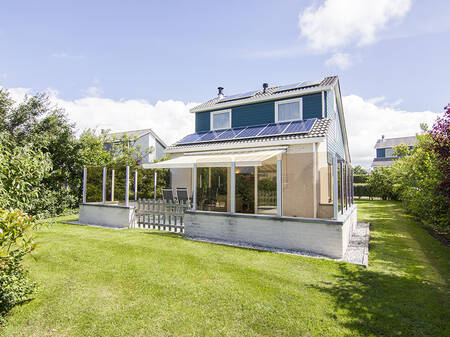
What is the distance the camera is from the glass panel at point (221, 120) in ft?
81.3

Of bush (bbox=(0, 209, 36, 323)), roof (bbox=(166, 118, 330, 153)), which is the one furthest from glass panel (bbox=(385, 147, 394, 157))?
bush (bbox=(0, 209, 36, 323))

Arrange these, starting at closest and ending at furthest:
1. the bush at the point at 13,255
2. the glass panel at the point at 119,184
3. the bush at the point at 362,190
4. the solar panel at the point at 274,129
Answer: the bush at the point at 13,255
the solar panel at the point at 274,129
the glass panel at the point at 119,184
the bush at the point at 362,190

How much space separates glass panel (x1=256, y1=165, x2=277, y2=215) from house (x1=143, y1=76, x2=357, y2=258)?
0.17 ft

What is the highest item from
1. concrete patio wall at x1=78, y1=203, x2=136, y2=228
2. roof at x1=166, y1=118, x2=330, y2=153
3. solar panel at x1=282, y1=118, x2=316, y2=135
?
solar panel at x1=282, y1=118, x2=316, y2=135

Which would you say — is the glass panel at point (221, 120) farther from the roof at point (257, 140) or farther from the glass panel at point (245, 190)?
the glass panel at point (245, 190)

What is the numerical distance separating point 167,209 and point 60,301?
9.11 m

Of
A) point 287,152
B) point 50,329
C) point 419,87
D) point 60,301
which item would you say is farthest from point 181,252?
point 419,87

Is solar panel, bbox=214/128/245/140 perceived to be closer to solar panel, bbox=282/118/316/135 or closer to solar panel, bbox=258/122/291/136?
solar panel, bbox=258/122/291/136

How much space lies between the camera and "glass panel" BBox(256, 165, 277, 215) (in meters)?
12.0

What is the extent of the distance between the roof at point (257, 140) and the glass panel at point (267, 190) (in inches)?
156

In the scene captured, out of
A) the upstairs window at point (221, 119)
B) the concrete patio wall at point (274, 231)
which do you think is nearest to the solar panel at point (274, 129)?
the upstairs window at point (221, 119)

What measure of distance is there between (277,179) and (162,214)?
766 centimetres

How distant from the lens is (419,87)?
23.0m

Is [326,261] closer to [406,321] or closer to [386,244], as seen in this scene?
[406,321]
